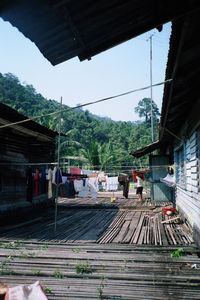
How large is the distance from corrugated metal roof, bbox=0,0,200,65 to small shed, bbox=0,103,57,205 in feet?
26.5

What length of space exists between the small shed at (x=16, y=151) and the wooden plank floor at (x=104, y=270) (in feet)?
14.4

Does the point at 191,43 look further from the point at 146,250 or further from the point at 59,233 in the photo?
the point at 59,233

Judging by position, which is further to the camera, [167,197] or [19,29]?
[167,197]

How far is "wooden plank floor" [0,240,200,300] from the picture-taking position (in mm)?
5086

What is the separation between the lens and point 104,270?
20.3 feet

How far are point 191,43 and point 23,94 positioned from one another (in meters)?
65.3

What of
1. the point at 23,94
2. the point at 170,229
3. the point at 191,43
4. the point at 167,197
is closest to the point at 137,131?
the point at 23,94

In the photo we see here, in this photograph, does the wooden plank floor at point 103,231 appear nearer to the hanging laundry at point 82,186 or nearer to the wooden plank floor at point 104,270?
the wooden plank floor at point 104,270

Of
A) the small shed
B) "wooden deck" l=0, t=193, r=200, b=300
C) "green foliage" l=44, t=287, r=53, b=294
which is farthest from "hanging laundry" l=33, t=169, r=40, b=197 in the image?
"green foliage" l=44, t=287, r=53, b=294

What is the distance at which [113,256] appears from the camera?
7129 millimetres

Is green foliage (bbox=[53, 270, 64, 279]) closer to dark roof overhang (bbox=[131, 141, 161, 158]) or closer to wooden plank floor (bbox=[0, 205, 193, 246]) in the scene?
wooden plank floor (bbox=[0, 205, 193, 246])

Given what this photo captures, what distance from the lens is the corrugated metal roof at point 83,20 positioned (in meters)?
2.53

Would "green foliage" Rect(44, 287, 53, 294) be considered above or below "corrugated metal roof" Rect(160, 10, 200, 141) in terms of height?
below

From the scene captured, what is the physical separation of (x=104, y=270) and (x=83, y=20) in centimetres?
475
